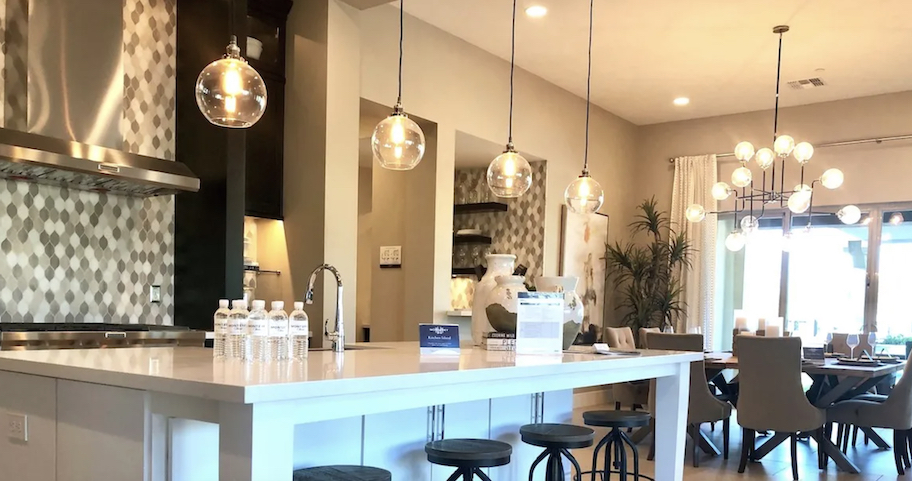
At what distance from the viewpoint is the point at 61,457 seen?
1.98 m

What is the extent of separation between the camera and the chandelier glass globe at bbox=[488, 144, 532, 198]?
13.5ft

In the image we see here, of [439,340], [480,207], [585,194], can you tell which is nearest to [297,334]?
[439,340]

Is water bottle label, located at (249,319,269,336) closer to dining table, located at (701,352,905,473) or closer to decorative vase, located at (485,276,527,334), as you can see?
decorative vase, located at (485,276,527,334)

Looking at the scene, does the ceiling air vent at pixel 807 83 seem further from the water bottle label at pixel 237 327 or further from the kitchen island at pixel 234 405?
the water bottle label at pixel 237 327

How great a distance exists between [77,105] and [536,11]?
10.8 ft

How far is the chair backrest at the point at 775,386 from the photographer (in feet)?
15.3

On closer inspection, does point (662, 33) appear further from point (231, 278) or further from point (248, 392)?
point (248, 392)

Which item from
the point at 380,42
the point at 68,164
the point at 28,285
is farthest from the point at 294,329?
the point at 380,42

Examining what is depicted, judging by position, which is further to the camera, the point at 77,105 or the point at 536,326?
the point at 77,105

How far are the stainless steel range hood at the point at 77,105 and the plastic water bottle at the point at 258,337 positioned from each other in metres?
2.16

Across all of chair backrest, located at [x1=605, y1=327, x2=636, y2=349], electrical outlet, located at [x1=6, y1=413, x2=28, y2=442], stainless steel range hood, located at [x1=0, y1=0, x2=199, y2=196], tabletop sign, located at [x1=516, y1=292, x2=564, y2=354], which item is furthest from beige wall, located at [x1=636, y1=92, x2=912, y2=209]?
electrical outlet, located at [x1=6, y1=413, x2=28, y2=442]

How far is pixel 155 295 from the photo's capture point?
15.0ft

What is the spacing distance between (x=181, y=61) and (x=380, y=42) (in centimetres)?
152

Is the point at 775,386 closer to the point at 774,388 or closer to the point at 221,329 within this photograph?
the point at 774,388
